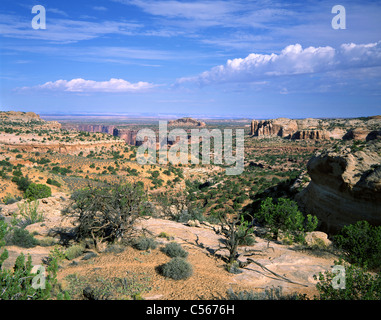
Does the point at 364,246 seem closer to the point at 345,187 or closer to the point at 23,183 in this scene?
the point at 345,187

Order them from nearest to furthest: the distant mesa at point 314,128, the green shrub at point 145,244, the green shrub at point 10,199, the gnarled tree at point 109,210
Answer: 1. the green shrub at point 145,244
2. the gnarled tree at point 109,210
3. the green shrub at point 10,199
4. the distant mesa at point 314,128

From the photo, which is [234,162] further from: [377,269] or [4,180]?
[377,269]

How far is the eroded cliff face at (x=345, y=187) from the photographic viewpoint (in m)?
14.1

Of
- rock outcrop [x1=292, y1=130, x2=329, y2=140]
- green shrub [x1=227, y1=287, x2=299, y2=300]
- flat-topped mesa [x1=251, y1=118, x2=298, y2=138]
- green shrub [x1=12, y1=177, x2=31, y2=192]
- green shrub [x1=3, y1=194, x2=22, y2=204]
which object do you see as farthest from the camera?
flat-topped mesa [x1=251, y1=118, x2=298, y2=138]

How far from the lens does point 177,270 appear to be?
26.0 feet

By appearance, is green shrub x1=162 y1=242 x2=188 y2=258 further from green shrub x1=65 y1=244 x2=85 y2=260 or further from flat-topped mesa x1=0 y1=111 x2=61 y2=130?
flat-topped mesa x1=0 y1=111 x2=61 y2=130

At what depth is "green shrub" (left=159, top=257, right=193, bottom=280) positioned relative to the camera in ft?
25.8

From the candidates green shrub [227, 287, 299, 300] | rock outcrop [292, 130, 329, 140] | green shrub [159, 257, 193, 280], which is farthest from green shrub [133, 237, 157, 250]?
rock outcrop [292, 130, 329, 140]

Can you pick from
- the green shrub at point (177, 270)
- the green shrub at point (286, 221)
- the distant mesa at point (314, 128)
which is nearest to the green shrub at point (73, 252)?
the green shrub at point (177, 270)

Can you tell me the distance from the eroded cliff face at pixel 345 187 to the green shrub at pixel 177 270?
11747mm

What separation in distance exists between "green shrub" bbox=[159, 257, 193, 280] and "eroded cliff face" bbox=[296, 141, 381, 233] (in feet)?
38.5

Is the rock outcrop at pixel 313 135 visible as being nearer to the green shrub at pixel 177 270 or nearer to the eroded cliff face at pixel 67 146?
the eroded cliff face at pixel 67 146

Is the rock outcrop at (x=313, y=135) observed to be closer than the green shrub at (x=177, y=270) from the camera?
No
